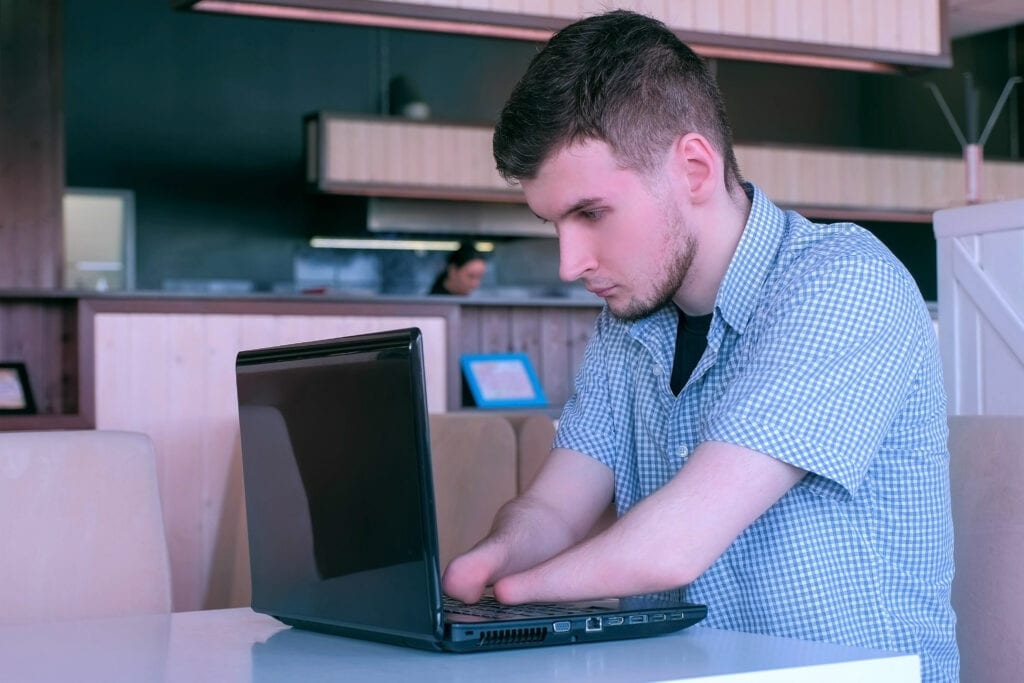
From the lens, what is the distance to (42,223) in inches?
242

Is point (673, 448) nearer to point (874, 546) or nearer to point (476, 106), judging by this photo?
point (874, 546)

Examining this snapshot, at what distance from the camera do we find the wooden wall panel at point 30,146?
19.9ft

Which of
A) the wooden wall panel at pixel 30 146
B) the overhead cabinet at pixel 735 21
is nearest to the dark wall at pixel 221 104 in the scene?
the wooden wall panel at pixel 30 146

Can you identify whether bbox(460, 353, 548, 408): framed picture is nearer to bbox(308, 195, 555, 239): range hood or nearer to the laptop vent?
bbox(308, 195, 555, 239): range hood

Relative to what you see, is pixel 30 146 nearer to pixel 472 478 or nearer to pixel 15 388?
pixel 15 388

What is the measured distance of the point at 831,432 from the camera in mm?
1287

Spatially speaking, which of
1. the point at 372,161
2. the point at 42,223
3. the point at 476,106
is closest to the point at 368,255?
the point at 476,106

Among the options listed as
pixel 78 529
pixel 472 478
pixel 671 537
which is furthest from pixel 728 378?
pixel 472 478

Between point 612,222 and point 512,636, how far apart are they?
508mm

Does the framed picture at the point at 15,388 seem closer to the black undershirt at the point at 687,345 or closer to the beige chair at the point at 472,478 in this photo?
the beige chair at the point at 472,478

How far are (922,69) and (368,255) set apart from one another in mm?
5132

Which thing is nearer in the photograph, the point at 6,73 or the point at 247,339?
the point at 247,339

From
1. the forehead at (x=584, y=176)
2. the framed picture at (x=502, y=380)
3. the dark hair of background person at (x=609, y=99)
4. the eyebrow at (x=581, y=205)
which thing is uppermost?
the dark hair of background person at (x=609, y=99)

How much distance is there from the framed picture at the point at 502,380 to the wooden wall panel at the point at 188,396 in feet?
2.27
